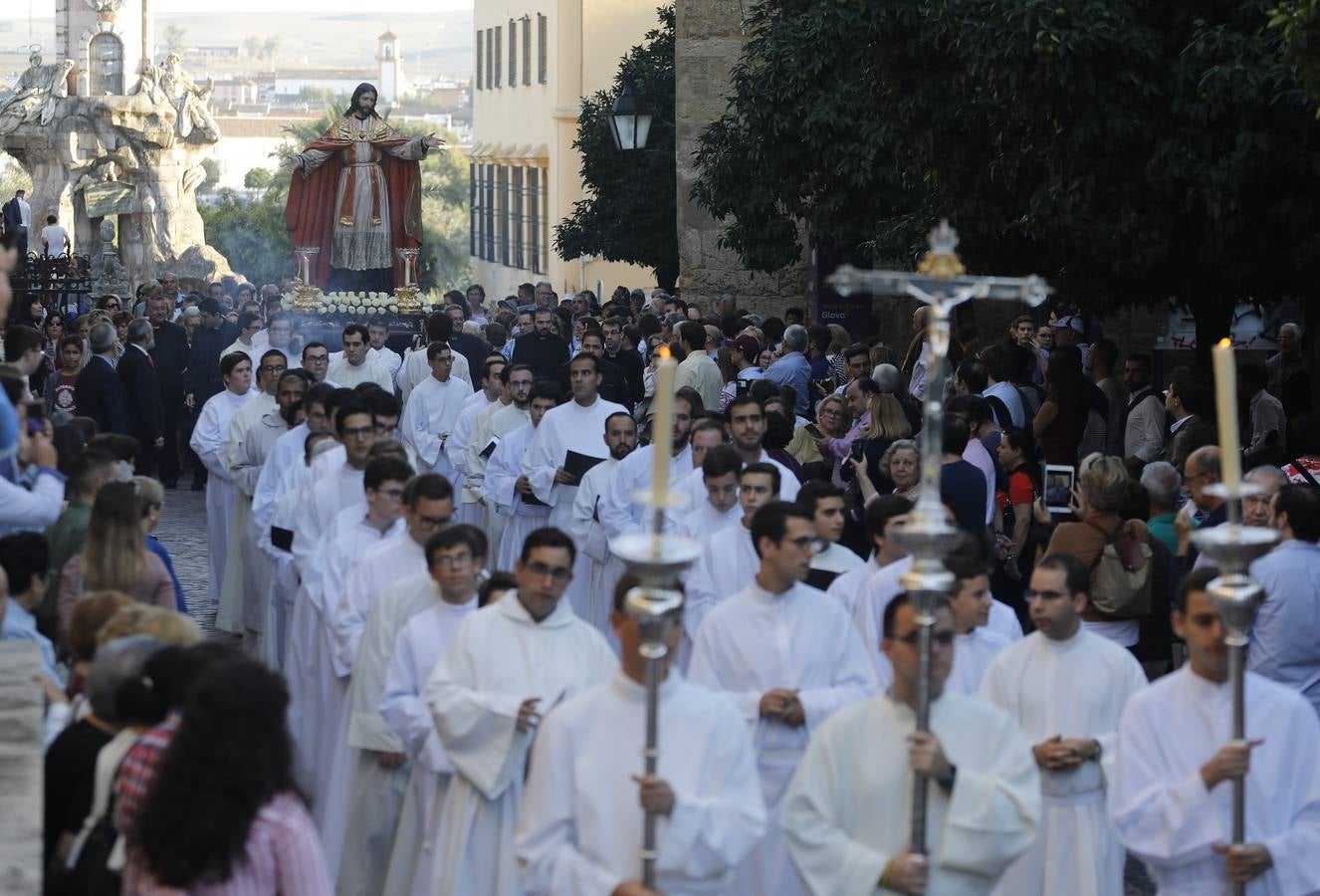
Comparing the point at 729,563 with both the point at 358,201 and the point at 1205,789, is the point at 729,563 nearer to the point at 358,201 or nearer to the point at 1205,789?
the point at 1205,789

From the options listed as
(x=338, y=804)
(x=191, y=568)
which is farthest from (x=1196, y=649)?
(x=191, y=568)

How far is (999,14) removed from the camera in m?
12.4

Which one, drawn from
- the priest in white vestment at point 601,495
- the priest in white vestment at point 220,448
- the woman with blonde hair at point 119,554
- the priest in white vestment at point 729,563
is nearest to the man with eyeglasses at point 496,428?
the priest in white vestment at point 220,448

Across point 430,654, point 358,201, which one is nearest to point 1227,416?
point 430,654

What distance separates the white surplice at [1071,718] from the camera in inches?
276

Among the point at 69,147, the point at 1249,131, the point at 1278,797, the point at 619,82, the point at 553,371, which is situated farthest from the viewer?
the point at 69,147

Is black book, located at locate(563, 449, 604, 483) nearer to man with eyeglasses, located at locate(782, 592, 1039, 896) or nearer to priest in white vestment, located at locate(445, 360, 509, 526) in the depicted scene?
priest in white vestment, located at locate(445, 360, 509, 526)

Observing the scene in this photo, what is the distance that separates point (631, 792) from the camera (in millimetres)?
5621

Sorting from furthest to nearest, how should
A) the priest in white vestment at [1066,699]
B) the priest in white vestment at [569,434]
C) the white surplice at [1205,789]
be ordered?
1. the priest in white vestment at [569,434]
2. the priest in white vestment at [1066,699]
3. the white surplice at [1205,789]

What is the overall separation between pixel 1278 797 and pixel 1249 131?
21.4 feet

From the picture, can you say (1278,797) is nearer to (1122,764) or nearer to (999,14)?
(1122,764)

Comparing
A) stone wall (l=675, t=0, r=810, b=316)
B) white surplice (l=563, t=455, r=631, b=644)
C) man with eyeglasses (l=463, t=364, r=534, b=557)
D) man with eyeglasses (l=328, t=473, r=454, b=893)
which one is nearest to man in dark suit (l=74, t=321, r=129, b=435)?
man with eyeglasses (l=463, t=364, r=534, b=557)

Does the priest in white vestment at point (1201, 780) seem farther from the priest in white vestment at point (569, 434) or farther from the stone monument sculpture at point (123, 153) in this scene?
the stone monument sculpture at point (123, 153)

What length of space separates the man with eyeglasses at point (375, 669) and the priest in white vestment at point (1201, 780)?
278 centimetres
